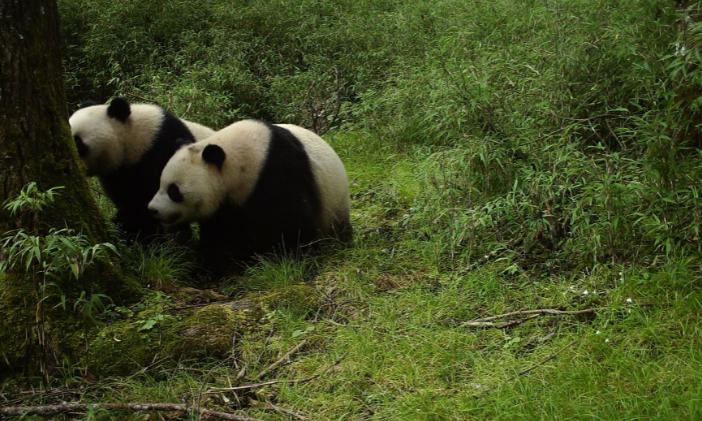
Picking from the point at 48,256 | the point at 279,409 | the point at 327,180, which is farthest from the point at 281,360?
the point at 327,180

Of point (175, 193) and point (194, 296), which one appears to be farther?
point (175, 193)

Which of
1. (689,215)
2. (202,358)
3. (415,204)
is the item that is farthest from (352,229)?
(689,215)

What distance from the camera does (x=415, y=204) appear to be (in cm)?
583

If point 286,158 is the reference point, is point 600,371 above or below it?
below

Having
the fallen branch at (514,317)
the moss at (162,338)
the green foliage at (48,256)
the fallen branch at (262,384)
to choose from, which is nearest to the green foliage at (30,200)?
the green foliage at (48,256)

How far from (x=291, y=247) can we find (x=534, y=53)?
8.55 ft

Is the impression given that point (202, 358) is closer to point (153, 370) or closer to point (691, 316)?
point (153, 370)

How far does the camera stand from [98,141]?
18.9 feet

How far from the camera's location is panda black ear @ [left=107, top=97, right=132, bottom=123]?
5.82 metres

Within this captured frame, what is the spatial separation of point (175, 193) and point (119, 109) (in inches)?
36.9

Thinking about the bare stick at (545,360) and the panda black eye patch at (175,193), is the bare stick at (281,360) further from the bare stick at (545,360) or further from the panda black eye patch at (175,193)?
the panda black eye patch at (175,193)

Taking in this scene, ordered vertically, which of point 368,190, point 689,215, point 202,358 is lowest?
point 368,190

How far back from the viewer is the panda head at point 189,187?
17.6 feet

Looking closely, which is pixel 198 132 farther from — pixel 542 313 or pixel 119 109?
pixel 542 313
